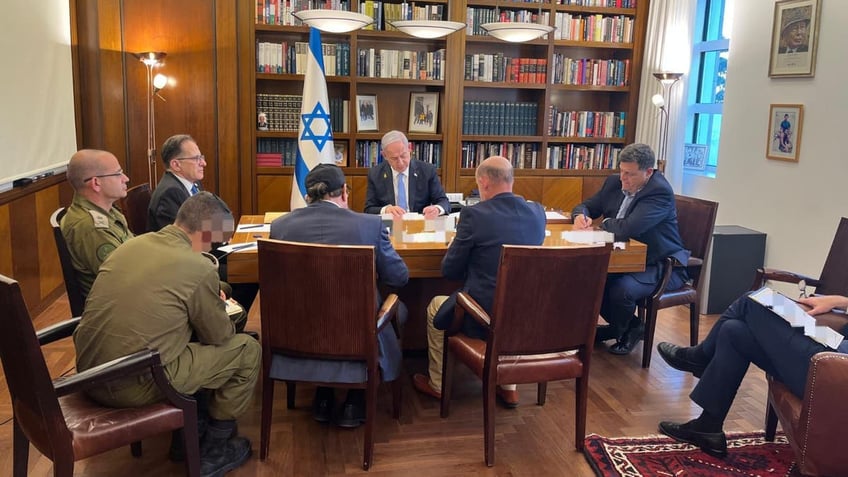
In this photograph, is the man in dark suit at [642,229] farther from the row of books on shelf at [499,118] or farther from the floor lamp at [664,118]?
the row of books on shelf at [499,118]

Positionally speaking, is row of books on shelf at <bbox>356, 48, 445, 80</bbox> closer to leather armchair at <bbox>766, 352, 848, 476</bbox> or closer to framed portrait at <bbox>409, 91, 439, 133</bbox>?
framed portrait at <bbox>409, 91, 439, 133</bbox>

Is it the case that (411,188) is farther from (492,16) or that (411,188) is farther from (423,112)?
(492,16)

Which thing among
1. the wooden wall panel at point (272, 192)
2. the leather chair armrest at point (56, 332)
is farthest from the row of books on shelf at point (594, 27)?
the leather chair armrest at point (56, 332)

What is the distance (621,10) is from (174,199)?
14.6 feet

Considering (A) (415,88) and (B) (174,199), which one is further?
(A) (415,88)

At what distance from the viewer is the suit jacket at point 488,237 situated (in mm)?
2795

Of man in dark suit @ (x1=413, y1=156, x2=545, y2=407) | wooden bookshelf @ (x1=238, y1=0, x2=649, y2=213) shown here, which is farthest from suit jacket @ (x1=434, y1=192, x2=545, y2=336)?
wooden bookshelf @ (x1=238, y1=0, x2=649, y2=213)

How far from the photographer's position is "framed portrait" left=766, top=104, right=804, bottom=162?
15.1ft

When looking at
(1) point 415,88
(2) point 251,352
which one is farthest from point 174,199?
(1) point 415,88

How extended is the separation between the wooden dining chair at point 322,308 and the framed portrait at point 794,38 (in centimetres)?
367

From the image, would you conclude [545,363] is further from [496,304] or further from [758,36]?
[758,36]

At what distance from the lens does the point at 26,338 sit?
1.79 m

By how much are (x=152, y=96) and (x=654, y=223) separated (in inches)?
153

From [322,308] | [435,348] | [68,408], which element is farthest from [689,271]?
[68,408]
